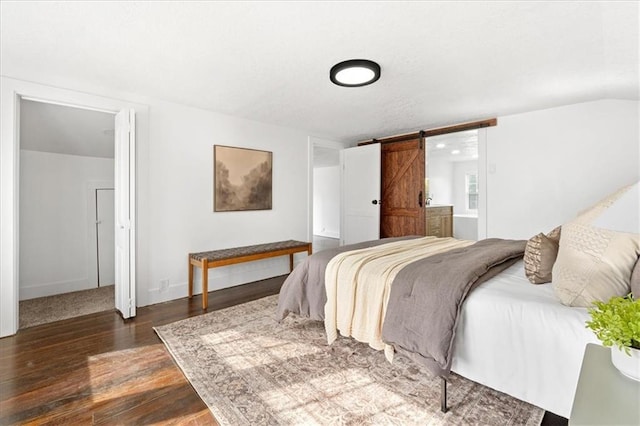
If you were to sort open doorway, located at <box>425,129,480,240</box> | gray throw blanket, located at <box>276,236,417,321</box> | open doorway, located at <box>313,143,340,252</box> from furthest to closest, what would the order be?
open doorway, located at <box>313,143,340,252</box> → open doorway, located at <box>425,129,480,240</box> → gray throw blanket, located at <box>276,236,417,321</box>

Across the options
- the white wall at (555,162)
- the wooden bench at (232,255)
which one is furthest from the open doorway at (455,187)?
the wooden bench at (232,255)

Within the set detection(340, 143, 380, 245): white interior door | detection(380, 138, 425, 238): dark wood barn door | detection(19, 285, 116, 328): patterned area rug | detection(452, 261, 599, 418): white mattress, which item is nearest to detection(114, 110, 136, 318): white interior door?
detection(19, 285, 116, 328): patterned area rug

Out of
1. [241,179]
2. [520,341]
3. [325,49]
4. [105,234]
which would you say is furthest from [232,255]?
[520,341]

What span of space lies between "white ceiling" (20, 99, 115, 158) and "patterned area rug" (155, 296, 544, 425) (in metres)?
2.50

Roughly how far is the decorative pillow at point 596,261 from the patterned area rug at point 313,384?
2.39 ft

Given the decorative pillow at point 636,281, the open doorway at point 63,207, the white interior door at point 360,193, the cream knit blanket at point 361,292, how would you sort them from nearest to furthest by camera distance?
the decorative pillow at point 636,281 → the cream knit blanket at point 361,292 → the open doorway at point 63,207 → the white interior door at point 360,193

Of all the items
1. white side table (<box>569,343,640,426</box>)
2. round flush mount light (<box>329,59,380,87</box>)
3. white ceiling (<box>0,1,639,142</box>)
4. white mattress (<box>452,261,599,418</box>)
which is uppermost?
white ceiling (<box>0,1,639,142</box>)

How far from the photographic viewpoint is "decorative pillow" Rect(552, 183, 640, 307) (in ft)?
4.42

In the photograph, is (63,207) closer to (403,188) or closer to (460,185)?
(403,188)

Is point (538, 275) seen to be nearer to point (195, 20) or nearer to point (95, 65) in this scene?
point (195, 20)

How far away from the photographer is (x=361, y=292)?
81.5 inches

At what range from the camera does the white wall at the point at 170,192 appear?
2.59 meters

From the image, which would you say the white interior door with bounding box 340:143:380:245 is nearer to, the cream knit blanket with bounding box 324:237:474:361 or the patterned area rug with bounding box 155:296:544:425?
the cream knit blanket with bounding box 324:237:474:361

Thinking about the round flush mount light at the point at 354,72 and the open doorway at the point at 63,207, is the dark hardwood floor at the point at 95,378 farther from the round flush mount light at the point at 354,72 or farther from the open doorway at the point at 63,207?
the round flush mount light at the point at 354,72
